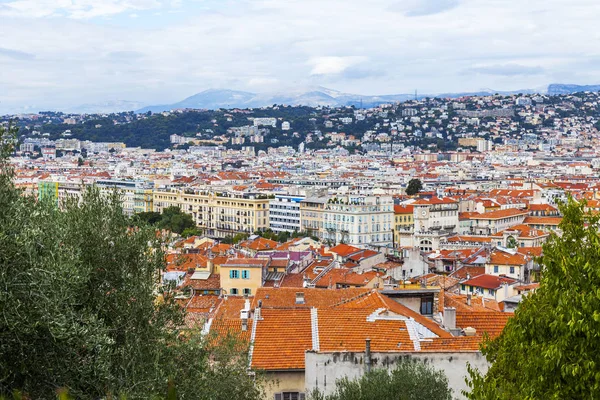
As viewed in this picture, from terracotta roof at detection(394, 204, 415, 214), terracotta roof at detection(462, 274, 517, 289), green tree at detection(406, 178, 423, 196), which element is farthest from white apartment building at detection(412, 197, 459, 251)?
terracotta roof at detection(462, 274, 517, 289)

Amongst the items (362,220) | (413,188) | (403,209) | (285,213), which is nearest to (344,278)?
(362,220)

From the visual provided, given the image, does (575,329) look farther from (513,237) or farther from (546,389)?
(513,237)

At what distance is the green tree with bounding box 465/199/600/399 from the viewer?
755 centimetres

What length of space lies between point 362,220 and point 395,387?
61890mm

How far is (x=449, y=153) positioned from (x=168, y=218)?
12757 centimetres

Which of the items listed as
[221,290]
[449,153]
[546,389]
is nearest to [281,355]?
[546,389]

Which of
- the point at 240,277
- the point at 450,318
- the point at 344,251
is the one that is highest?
the point at 450,318

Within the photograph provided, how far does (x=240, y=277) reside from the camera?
29.8 metres

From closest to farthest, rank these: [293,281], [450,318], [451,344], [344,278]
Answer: [451,344]
[450,318]
[293,281]
[344,278]

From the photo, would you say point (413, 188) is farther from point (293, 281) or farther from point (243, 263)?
point (243, 263)

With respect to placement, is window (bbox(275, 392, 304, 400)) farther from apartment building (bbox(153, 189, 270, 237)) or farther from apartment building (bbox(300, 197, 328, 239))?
apartment building (bbox(153, 189, 270, 237))

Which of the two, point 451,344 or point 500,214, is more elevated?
point 451,344

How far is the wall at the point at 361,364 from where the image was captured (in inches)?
466

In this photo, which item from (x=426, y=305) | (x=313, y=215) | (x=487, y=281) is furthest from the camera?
(x=313, y=215)
